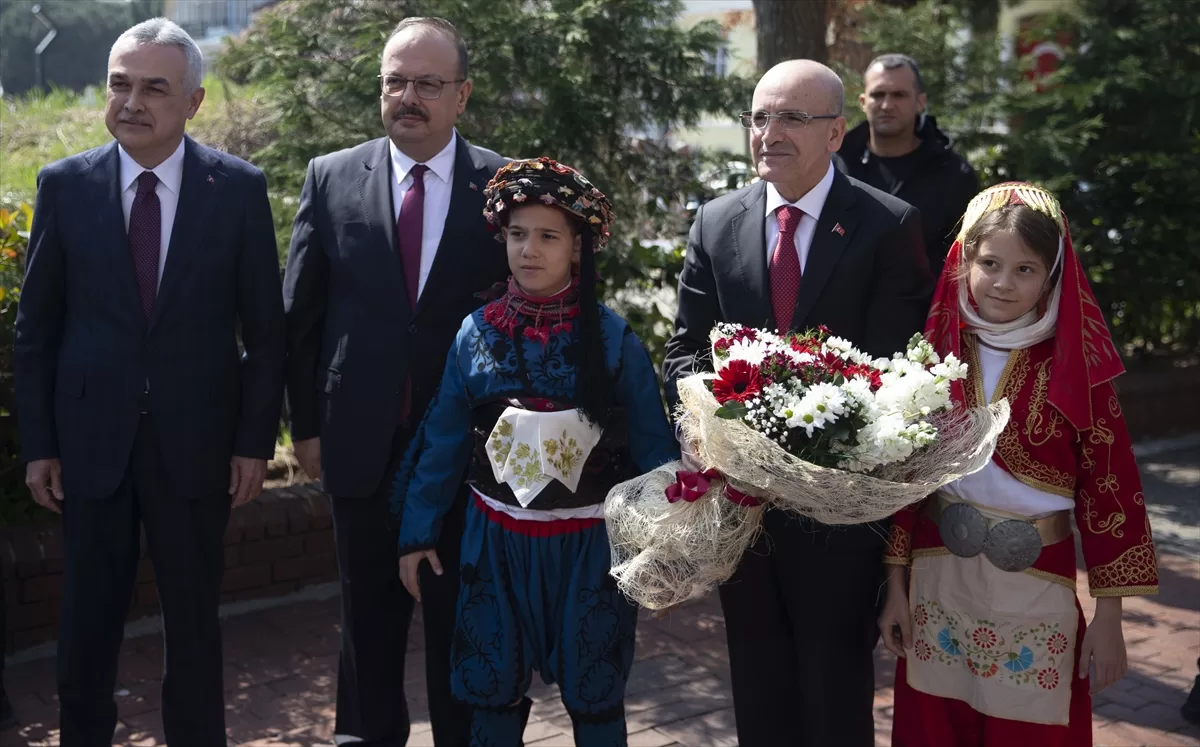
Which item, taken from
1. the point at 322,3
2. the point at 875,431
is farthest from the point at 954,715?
the point at 322,3

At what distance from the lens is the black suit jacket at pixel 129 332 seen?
3641 millimetres

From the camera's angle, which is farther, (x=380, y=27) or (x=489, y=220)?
(x=380, y=27)

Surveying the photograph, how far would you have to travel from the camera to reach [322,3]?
6.48 metres

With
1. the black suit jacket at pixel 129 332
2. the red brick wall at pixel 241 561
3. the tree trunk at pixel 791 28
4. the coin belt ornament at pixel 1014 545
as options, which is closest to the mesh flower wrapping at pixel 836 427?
the coin belt ornament at pixel 1014 545

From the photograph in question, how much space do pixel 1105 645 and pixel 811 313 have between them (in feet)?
3.65

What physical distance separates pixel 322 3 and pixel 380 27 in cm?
44

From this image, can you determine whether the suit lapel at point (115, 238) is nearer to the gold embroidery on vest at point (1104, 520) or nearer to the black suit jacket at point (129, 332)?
the black suit jacket at point (129, 332)

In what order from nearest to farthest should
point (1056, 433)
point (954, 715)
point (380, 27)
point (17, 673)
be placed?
1. point (1056, 433)
2. point (954, 715)
3. point (17, 673)
4. point (380, 27)

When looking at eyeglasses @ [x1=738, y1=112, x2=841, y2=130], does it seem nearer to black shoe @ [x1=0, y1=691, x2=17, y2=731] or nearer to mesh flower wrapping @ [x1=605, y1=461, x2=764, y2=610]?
mesh flower wrapping @ [x1=605, y1=461, x2=764, y2=610]

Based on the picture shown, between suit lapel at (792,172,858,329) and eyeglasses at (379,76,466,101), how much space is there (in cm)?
124

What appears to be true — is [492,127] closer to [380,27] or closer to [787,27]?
[380,27]

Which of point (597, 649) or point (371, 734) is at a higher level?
point (597, 649)

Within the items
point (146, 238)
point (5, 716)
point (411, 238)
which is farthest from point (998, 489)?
point (5, 716)

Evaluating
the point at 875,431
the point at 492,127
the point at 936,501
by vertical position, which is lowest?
the point at 936,501
